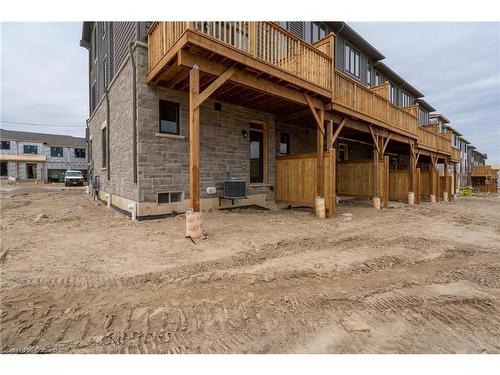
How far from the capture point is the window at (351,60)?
15.6 metres

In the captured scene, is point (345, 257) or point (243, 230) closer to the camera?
point (345, 257)

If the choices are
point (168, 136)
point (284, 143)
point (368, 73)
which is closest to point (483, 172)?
point (368, 73)

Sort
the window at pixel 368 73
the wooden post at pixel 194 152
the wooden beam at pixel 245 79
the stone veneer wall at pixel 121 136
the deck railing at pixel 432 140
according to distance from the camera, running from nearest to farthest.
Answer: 1. the wooden post at pixel 194 152
2. the wooden beam at pixel 245 79
3. the stone veneer wall at pixel 121 136
4. the deck railing at pixel 432 140
5. the window at pixel 368 73

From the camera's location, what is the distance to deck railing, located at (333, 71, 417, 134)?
9070mm

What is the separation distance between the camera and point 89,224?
6.66 metres

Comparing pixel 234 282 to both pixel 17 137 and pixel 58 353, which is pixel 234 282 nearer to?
pixel 58 353

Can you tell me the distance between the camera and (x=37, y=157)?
40062 millimetres

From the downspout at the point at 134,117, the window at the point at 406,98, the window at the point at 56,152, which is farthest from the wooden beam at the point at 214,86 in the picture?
the window at the point at 56,152

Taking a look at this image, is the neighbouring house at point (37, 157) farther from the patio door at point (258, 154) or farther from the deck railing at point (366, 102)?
the deck railing at point (366, 102)

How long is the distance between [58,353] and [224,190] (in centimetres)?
661

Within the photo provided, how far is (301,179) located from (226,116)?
357 centimetres

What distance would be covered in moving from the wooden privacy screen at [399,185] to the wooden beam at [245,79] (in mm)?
9579

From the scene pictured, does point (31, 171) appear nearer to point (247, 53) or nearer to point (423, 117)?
point (247, 53)

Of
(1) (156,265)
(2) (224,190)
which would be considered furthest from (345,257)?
(2) (224,190)
